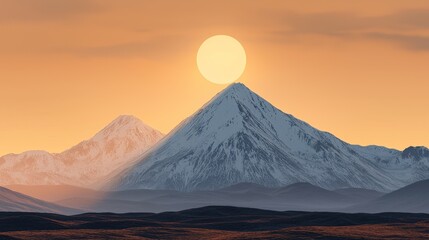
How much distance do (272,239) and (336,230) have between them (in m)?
21.7

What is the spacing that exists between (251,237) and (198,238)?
12.8 metres

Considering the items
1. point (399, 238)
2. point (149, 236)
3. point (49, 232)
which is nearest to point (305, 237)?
point (399, 238)

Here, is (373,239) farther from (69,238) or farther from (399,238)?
→ (69,238)

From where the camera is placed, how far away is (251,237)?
182625mm

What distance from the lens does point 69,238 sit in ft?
604

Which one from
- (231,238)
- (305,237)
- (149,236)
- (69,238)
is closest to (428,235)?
(305,237)

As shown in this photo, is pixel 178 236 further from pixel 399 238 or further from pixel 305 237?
pixel 399 238

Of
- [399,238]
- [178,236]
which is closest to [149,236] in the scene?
[178,236]

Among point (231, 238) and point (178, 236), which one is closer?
point (231, 238)

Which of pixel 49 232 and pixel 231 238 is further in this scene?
pixel 49 232

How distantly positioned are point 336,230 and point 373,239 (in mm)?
14083

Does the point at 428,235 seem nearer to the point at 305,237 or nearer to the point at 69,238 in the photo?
the point at 305,237

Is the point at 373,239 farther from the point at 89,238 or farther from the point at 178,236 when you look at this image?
the point at 89,238

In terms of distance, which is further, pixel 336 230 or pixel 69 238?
pixel 336 230
